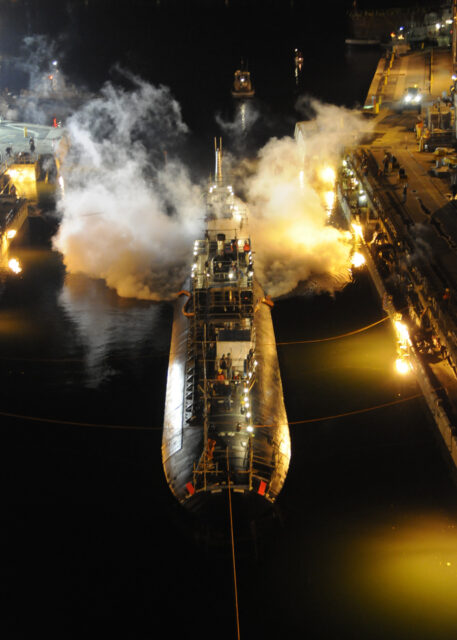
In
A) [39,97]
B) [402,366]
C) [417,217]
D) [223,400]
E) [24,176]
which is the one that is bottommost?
[223,400]

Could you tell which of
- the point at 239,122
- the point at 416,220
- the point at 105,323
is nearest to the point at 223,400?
the point at 105,323

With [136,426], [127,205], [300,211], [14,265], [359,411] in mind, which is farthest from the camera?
[300,211]

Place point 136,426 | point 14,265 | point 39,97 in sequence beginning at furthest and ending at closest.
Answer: point 39,97 < point 14,265 < point 136,426

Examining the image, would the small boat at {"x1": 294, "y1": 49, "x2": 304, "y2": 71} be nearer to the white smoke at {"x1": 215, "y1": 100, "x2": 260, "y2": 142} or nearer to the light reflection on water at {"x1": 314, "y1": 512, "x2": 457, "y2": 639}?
the white smoke at {"x1": 215, "y1": 100, "x2": 260, "y2": 142}

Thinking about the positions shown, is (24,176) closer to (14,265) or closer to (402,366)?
(14,265)

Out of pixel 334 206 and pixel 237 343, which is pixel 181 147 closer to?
pixel 334 206

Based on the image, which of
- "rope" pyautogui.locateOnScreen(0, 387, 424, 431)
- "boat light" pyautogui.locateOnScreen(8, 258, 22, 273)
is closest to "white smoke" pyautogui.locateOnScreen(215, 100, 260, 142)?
"boat light" pyautogui.locateOnScreen(8, 258, 22, 273)

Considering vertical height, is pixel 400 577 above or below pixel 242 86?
below
